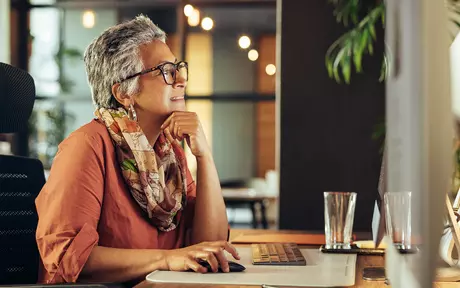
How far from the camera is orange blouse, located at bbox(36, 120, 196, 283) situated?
4.58 feet

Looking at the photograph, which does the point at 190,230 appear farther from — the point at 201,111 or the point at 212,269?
the point at 201,111

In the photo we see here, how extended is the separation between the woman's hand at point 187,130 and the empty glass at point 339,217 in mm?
390

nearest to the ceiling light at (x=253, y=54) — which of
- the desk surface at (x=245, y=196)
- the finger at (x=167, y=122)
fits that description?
the desk surface at (x=245, y=196)

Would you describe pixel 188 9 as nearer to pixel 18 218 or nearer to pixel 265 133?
pixel 265 133

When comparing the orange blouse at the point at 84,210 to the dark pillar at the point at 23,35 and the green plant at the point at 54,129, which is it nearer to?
the green plant at the point at 54,129

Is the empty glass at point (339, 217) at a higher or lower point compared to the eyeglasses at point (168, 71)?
lower

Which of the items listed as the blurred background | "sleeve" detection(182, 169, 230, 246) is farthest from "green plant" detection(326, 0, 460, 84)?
the blurred background

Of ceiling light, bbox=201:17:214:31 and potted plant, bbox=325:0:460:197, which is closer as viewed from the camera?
potted plant, bbox=325:0:460:197

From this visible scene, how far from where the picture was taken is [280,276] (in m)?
1.24

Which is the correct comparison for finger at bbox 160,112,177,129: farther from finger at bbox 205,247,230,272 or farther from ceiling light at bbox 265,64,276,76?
ceiling light at bbox 265,64,276,76

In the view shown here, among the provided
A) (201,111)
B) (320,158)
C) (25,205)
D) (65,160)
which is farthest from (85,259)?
(201,111)

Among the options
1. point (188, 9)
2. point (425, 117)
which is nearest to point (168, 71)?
point (425, 117)

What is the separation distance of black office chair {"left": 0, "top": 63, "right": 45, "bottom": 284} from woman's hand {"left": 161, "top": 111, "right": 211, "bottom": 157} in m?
0.34

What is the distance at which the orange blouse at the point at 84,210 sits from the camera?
140 cm
